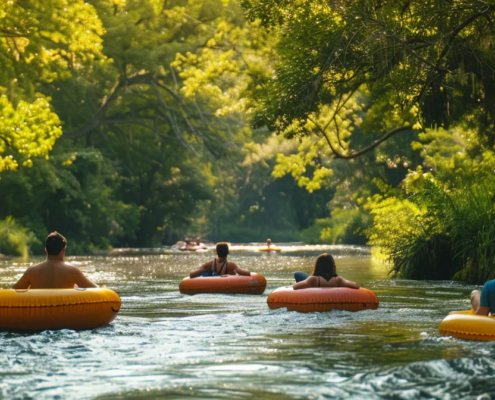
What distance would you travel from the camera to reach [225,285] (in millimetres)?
19203

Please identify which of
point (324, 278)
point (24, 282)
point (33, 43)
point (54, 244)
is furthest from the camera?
point (33, 43)

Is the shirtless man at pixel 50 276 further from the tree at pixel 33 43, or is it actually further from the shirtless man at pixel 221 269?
the tree at pixel 33 43

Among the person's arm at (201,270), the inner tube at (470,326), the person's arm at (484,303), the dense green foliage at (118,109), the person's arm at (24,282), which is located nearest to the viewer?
the inner tube at (470,326)

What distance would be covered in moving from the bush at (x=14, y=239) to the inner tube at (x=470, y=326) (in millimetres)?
32836

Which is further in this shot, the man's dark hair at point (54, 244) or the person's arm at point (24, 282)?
the person's arm at point (24, 282)

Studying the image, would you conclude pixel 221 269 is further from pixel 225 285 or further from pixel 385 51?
pixel 385 51

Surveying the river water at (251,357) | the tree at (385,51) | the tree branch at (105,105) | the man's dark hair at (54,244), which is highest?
the tree branch at (105,105)

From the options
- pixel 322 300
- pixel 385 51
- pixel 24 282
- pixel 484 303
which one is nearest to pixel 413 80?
pixel 385 51

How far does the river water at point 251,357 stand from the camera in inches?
336

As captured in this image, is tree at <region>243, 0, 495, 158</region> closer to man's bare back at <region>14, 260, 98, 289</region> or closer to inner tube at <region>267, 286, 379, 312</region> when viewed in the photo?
inner tube at <region>267, 286, 379, 312</region>

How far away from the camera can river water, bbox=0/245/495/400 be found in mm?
8531

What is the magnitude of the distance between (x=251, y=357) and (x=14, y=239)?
33910 mm

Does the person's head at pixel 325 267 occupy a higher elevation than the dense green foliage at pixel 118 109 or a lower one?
lower

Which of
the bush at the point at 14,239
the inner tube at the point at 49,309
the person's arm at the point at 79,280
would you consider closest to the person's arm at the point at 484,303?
the inner tube at the point at 49,309
